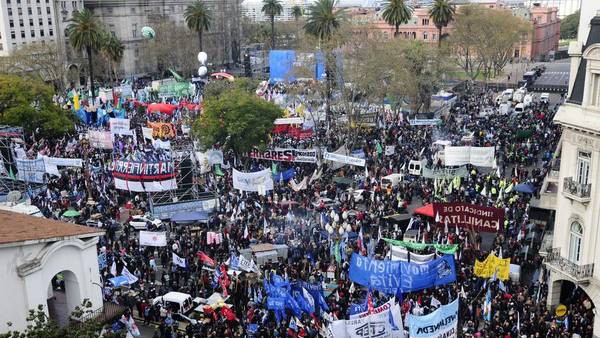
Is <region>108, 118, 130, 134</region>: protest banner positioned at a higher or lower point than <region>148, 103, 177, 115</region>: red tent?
higher

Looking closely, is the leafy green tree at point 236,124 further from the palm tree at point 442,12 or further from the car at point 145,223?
the palm tree at point 442,12

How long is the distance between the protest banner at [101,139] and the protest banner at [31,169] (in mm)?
8797

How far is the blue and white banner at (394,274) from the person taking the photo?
71.9ft

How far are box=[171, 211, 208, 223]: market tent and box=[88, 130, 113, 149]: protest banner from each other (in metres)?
16.1

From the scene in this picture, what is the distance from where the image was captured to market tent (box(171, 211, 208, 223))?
1243 inches

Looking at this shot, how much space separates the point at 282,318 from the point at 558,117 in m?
12.3

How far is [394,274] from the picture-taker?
2197 cm

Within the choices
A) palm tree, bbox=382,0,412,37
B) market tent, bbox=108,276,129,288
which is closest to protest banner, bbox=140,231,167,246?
market tent, bbox=108,276,129,288

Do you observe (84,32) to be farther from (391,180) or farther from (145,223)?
(391,180)

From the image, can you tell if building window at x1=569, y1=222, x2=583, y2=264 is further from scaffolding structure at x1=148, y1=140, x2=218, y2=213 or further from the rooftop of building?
scaffolding structure at x1=148, y1=140, x2=218, y2=213

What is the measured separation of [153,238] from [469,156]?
1804 cm

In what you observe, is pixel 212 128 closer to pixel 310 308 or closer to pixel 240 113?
pixel 240 113

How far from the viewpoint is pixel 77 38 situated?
2564 inches

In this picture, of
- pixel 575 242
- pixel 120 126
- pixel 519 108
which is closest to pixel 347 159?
pixel 575 242
